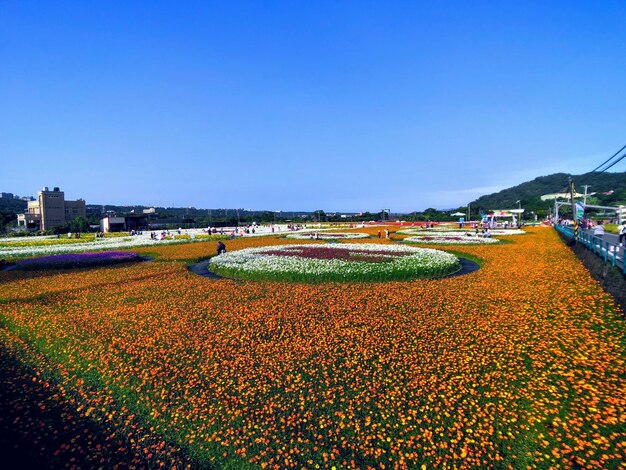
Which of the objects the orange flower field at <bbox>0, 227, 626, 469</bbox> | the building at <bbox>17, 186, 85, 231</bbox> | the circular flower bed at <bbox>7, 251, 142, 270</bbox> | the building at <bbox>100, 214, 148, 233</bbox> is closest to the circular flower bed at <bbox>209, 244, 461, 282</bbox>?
the orange flower field at <bbox>0, 227, 626, 469</bbox>

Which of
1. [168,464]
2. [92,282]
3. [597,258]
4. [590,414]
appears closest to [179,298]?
[92,282]

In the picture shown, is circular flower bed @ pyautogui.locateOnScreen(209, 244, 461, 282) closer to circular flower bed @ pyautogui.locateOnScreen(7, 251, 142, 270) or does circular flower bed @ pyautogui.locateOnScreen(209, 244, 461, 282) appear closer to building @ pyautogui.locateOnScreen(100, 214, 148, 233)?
circular flower bed @ pyautogui.locateOnScreen(7, 251, 142, 270)

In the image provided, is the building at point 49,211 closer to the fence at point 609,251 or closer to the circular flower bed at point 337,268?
the circular flower bed at point 337,268

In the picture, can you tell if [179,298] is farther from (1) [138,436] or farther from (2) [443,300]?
(2) [443,300]

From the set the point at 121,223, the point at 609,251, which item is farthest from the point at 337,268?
the point at 121,223

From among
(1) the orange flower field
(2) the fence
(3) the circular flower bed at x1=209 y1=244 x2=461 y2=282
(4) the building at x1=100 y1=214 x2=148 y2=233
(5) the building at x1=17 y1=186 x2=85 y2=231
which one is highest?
(5) the building at x1=17 y1=186 x2=85 y2=231

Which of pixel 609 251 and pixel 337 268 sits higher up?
pixel 609 251

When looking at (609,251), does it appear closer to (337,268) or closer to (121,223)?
(337,268)
